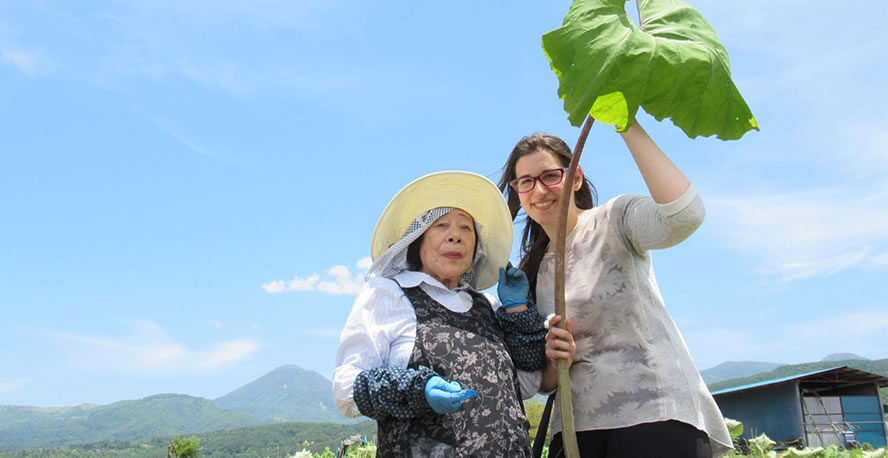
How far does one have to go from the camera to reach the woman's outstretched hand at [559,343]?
8.38ft

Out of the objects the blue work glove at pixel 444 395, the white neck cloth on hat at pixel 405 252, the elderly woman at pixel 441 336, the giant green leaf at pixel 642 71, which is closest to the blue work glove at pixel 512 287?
the elderly woman at pixel 441 336

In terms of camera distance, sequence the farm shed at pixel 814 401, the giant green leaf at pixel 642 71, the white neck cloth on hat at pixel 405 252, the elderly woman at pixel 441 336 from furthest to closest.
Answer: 1. the farm shed at pixel 814 401
2. the white neck cloth on hat at pixel 405 252
3. the elderly woman at pixel 441 336
4. the giant green leaf at pixel 642 71

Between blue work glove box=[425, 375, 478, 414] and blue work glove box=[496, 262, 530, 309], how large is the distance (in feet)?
2.05

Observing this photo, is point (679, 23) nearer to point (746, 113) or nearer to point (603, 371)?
point (746, 113)

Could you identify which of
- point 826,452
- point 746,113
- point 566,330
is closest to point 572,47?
point 746,113

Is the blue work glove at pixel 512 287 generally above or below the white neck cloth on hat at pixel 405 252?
below

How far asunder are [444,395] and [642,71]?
1.27 m

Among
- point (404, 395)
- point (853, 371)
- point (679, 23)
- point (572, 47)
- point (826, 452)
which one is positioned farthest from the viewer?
point (853, 371)

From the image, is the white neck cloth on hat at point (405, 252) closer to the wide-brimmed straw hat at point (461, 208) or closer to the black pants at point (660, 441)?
the wide-brimmed straw hat at point (461, 208)

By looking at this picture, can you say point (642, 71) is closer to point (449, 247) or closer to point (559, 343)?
point (559, 343)

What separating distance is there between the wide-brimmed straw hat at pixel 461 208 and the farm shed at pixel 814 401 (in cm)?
2213

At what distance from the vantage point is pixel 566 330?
257cm

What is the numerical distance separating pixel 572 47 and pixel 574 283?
1094 millimetres

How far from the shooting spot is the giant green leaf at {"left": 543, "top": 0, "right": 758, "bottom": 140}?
205cm
